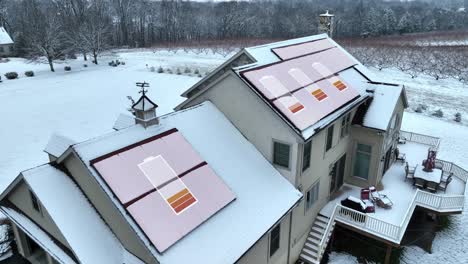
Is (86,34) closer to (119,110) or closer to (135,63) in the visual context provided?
(135,63)

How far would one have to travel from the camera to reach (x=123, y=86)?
45.1m

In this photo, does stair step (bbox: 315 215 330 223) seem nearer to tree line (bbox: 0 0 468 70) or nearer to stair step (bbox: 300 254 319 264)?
stair step (bbox: 300 254 319 264)

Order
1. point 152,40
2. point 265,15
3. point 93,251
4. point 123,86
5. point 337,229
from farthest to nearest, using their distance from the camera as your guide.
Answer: point 265,15 < point 152,40 < point 123,86 < point 337,229 < point 93,251

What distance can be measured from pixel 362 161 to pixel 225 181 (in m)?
10.1

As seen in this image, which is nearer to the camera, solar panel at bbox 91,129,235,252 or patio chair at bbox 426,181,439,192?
solar panel at bbox 91,129,235,252

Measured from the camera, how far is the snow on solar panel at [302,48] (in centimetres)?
1800

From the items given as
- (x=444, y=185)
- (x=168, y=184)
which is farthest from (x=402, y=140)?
(x=168, y=184)

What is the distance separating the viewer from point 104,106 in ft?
121

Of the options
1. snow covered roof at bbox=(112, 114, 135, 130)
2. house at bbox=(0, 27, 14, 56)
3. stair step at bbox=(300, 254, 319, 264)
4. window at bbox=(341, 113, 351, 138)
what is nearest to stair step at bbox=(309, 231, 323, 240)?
stair step at bbox=(300, 254, 319, 264)

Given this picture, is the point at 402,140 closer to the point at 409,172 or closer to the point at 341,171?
the point at 409,172

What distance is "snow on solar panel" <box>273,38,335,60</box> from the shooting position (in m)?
18.0

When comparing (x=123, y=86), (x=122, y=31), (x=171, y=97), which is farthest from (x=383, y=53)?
(x=122, y=31)

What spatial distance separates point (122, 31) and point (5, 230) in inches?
3397

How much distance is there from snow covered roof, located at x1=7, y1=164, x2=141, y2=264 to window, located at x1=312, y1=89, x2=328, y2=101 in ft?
34.1
